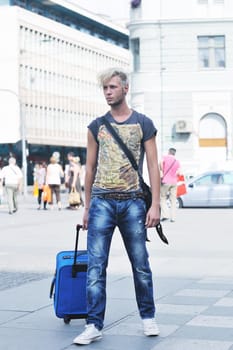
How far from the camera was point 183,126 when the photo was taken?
4628 cm

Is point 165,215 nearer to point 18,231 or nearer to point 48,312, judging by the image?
point 18,231

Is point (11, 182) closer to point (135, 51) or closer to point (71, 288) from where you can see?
point (71, 288)

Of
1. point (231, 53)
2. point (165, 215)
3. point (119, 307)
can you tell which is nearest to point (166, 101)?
point (231, 53)

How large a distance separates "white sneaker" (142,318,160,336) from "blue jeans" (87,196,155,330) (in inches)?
11.8

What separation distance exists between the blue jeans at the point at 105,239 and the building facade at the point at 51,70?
243 feet

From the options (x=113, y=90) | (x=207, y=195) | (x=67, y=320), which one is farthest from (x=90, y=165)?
(x=207, y=195)

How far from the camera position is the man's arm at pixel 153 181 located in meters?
6.87

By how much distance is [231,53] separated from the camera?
1831 inches

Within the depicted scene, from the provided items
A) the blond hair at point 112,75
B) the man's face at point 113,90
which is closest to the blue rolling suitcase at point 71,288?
the man's face at point 113,90

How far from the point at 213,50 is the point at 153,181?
40468mm

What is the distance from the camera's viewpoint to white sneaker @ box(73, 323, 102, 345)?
6676 millimetres

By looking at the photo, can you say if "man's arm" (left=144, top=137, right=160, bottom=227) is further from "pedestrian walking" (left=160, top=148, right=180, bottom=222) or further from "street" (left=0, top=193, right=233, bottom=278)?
"pedestrian walking" (left=160, top=148, right=180, bottom=222)

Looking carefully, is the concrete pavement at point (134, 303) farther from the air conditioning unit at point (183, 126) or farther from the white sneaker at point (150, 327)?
the air conditioning unit at point (183, 126)

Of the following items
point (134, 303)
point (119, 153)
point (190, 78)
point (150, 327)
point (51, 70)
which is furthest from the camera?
point (51, 70)
